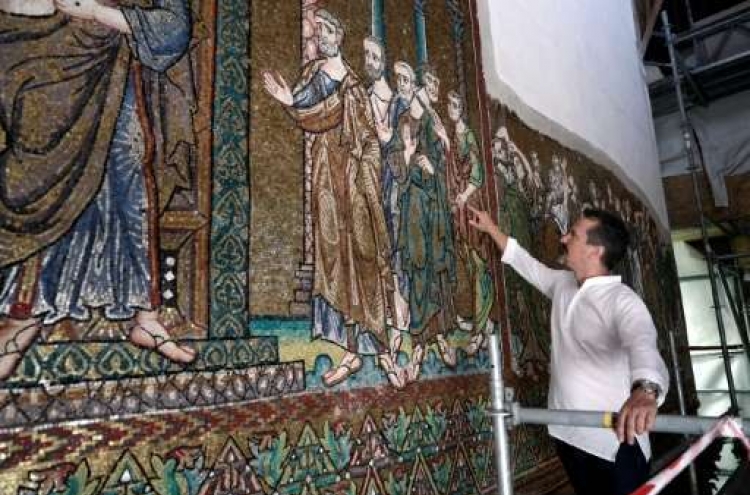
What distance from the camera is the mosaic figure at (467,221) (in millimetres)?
2709

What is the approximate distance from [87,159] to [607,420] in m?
1.42

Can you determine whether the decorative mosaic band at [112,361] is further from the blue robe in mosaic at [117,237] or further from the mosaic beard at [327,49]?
the mosaic beard at [327,49]

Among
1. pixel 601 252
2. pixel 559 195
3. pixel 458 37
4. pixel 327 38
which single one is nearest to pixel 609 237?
pixel 601 252

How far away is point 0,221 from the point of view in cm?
119

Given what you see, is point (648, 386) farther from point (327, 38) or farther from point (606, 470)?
point (327, 38)

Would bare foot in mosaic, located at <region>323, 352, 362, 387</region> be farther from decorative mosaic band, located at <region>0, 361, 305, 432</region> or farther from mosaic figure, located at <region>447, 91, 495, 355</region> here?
mosaic figure, located at <region>447, 91, 495, 355</region>

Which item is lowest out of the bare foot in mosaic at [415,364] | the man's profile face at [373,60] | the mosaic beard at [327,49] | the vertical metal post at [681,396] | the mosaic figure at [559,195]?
the vertical metal post at [681,396]

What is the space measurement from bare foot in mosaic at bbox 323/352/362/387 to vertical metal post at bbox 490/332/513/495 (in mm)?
573

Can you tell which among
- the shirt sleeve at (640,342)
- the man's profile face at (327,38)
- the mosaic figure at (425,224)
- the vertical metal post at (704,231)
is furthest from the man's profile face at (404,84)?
the vertical metal post at (704,231)

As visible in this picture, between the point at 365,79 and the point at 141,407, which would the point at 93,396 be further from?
the point at 365,79

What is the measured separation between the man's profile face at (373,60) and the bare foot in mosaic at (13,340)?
1.65 meters

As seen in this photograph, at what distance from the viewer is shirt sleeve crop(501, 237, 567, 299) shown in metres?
2.50

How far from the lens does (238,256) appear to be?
5.45 ft

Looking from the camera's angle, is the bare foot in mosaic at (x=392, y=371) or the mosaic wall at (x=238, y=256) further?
the bare foot in mosaic at (x=392, y=371)
